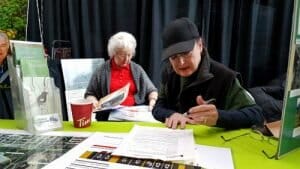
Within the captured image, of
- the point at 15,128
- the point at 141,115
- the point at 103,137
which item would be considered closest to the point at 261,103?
the point at 141,115

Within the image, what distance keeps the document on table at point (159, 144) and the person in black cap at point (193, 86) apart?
0.10 metres

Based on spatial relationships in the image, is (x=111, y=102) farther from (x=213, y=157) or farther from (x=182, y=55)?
(x=213, y=157)

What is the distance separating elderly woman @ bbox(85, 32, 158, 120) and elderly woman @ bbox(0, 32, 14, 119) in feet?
4.48

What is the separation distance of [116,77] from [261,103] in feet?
4.06

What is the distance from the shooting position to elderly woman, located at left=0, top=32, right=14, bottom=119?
4.14ft

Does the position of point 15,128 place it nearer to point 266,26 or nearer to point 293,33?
point 293,33

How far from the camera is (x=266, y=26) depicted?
9.35ft

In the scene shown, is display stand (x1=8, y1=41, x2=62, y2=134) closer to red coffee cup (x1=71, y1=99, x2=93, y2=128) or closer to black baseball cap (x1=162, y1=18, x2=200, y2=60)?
red coffee cup (x1=71, y1=99, x2=93, y2=128)

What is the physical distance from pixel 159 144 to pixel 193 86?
56 centimetres

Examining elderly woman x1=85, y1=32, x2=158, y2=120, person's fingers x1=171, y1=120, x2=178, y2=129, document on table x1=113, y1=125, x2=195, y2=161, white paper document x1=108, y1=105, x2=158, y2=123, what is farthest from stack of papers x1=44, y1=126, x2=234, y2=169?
elderly woman x1=85, y1=32, x2=158, y2=120

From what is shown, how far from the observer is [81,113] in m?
1.19

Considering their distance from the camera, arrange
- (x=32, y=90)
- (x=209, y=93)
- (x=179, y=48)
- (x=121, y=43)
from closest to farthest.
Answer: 1. (x=32, y=90)
2. (x=179, y=48)
3. (x=209, y=93)
4. (x=121, y=43)

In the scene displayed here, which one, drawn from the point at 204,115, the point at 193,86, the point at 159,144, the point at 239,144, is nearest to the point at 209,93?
the point at 193,86

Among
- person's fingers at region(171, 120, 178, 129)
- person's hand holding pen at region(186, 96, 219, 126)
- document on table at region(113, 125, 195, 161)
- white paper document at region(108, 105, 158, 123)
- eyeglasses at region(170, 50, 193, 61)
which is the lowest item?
white paper document at region(108, 105, 158, 123)
